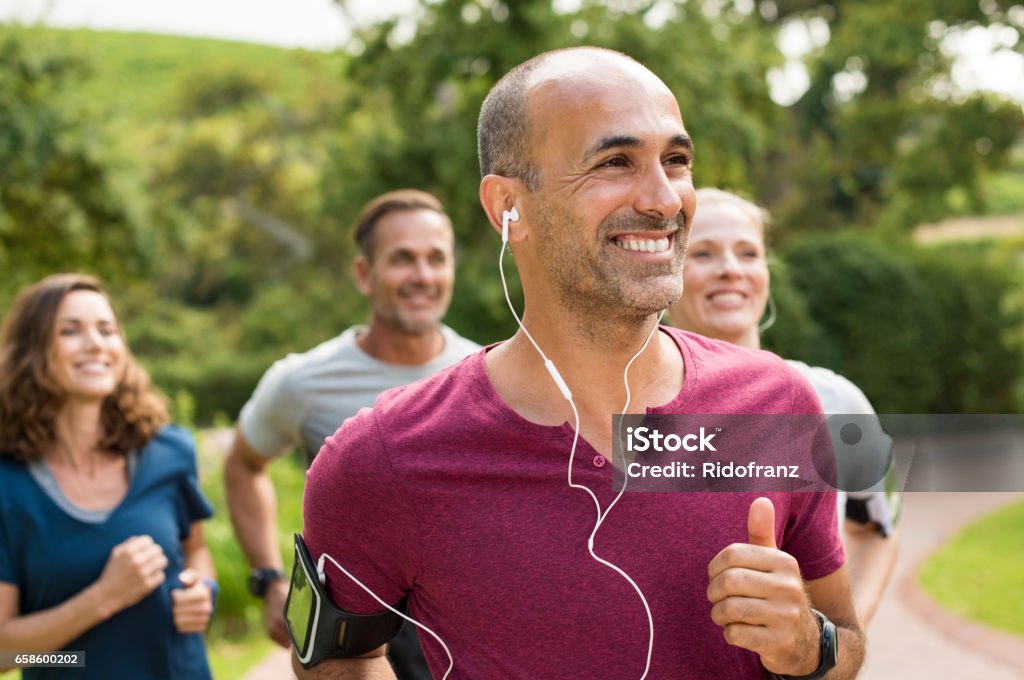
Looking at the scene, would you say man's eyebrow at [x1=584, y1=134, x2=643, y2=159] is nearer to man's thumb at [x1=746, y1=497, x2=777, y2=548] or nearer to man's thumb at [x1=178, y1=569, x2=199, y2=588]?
man's thumb at [x1=746, y1=497, x2=777, y2=548]

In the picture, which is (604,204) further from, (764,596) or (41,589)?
(41,589)

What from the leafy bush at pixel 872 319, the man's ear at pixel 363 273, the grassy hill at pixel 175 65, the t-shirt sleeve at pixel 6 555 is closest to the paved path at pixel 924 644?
the man's ear at pixel 363 273

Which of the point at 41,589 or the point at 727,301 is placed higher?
the point at 727,301

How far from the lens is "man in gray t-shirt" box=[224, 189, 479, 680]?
4332 millimetres

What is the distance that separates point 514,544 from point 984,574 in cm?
1028

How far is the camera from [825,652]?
1.94 meters

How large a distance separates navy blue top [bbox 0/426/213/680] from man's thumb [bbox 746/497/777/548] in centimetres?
245

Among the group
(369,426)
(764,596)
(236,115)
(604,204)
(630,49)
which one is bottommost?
(764,596)

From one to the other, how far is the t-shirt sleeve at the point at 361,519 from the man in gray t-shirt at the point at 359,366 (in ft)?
7.29

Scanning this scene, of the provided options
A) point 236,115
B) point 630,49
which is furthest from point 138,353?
point 630,49

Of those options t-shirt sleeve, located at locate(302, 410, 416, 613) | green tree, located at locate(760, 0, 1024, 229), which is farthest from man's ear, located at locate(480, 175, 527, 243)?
green tree, located at locate(760, 0, 1024, 229)

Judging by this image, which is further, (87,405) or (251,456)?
(251,456)

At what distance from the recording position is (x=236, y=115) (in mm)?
37812

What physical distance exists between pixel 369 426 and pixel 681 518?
1.85 ft
